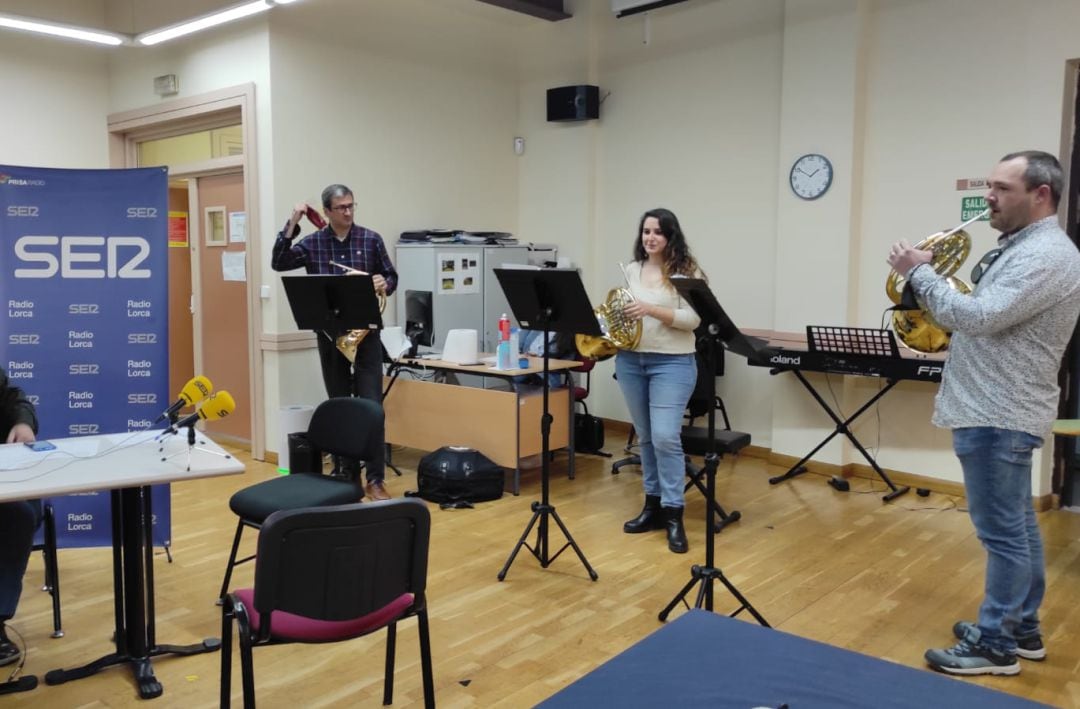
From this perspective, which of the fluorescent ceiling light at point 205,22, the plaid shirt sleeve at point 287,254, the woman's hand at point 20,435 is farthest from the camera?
the fluorescent ceiling light at point 205,22

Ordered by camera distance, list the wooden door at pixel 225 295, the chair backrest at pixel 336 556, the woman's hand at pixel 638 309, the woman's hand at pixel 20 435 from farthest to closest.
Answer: the wooden door at pixel 225 295
the woman's hand at pixel 638 309
the woman's hand at pixel 20 435
the chair backrest at pixel 336 556

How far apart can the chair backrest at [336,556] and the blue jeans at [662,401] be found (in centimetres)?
212

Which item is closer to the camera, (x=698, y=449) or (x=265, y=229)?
(x=698, y=449)

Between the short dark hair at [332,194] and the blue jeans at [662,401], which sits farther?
the short dark hair at [332,194]

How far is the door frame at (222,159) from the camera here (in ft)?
19.3

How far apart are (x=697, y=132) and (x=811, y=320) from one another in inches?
67.7

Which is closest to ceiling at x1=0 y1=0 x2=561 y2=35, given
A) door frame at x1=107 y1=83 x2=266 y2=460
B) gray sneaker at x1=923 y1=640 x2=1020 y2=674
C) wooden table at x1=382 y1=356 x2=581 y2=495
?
door frame at x1=107 y1=83 x2=266 y2=460

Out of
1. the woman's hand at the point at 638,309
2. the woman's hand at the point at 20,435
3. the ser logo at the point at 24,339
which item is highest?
the woman's hand at the point at 638,309

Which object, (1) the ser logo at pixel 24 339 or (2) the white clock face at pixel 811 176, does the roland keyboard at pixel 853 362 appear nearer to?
(2) the white clock face at pixel 811 176

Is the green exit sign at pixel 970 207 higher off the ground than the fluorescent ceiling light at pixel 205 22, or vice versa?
the fluorescent ceiling light at pixel 205 22

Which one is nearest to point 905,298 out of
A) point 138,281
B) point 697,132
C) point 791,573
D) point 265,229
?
point 791,573

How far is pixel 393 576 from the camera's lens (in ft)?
7.43

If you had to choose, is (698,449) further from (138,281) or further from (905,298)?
(138,281)

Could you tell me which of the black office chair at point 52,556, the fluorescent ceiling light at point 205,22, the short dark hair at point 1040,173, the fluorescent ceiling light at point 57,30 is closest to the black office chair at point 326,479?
the black office chair at point 52,556
